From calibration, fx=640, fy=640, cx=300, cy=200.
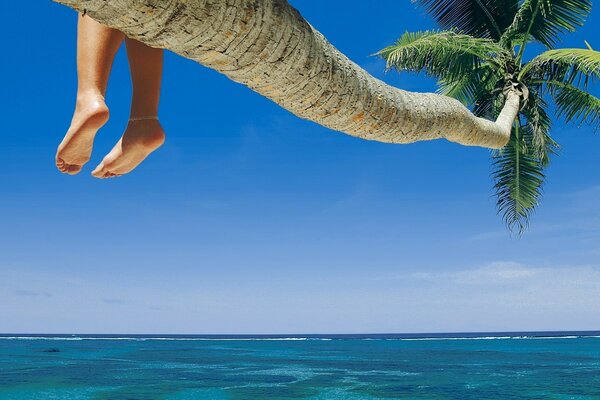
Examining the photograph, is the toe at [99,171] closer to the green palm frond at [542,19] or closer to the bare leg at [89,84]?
the bare leg at [89,84]

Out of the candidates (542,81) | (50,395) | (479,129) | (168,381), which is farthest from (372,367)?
(479,129)

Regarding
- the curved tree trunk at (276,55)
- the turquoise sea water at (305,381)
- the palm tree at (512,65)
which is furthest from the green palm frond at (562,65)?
the turquoise sea water at (305,381)

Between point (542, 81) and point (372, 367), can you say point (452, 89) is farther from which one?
point (372, 367)

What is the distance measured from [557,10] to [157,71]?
28.9 ft

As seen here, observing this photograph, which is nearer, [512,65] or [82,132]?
[82,132]

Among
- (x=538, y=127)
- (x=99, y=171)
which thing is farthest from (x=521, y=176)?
(x=99, y=171)

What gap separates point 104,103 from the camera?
179 cm

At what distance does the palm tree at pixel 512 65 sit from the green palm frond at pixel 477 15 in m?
0.02

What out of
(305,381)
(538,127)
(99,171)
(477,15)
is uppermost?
(477,15)

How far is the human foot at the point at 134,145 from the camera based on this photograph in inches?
75.7

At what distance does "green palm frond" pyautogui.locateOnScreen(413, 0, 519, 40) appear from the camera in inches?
382

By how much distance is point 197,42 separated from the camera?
1.42 m

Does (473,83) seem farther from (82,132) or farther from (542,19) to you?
(82,132)

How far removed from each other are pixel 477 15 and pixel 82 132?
9061 millimetres
